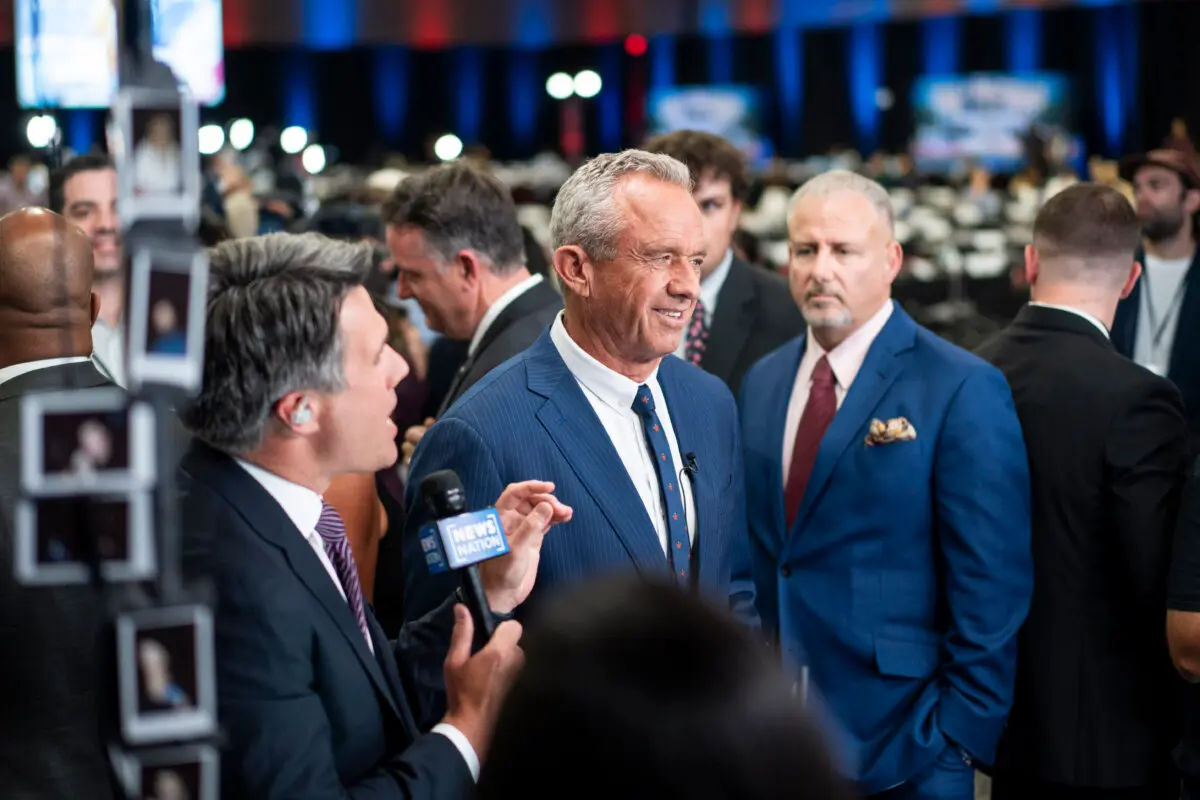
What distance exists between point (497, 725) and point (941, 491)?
2.12 metres

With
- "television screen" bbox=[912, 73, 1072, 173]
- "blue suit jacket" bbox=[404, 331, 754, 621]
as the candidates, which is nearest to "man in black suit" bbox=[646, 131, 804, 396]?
"blue suit jacket" bbox=[404, 331, 754, 621]

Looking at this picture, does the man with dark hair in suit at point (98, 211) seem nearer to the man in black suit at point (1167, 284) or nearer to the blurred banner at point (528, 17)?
the man in black suit at point (1167, 284)

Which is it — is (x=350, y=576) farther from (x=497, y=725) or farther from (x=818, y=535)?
(x=818, y=535)

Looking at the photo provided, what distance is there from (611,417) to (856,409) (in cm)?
76

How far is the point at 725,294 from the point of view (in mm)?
4234

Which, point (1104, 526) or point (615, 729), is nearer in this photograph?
point (615, 729)

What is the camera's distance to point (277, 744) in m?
1.60

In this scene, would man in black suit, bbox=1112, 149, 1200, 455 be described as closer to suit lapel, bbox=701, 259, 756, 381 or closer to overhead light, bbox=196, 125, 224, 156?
suit lapel, bbox=701, 259, 756, 381

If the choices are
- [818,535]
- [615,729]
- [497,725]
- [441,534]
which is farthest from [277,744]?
[818,535]

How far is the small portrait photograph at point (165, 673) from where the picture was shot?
1.28 meters

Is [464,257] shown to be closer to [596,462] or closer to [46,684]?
[596,462]

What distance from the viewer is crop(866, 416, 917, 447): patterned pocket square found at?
2961 millimetres

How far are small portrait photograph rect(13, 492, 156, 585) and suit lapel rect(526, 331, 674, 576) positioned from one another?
1.19 meters

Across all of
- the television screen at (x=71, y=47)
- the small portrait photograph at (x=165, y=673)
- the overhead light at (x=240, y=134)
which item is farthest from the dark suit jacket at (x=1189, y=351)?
the overhead light at (x=240, y=134)
